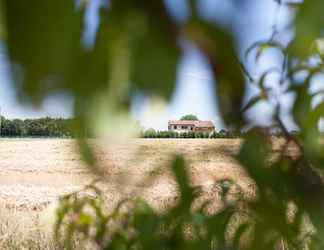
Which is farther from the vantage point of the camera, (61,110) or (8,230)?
(8,230)

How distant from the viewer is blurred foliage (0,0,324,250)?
200 mm

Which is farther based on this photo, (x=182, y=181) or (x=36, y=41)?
(x=182, y=181)

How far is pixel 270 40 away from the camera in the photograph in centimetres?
34

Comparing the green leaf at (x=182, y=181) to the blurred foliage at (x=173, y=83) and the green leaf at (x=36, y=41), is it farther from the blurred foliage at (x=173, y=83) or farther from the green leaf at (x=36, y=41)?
the green leaf at (x=36, y=41)

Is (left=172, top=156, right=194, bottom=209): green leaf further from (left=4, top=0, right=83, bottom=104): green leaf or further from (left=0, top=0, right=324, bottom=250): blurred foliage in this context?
(left=4, top=0, right=83, bottom=104): green leaf

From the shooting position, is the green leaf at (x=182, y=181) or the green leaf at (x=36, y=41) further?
the green leaf at (x=182, y=181)

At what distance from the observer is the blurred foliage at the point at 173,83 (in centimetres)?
20

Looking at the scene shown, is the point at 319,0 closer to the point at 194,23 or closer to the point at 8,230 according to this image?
the point at 194,23

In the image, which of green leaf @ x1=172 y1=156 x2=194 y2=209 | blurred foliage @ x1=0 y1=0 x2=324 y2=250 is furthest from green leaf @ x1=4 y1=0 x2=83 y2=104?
green leaf @ x1=172 y1=156 x2=194 y2=209

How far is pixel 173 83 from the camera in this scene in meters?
0.23

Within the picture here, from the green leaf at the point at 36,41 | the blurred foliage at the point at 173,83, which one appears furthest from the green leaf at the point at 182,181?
the green leaf at the point at 36,41

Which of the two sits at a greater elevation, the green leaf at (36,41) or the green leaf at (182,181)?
the green leaf at (36,41)

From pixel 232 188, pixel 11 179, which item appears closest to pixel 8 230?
pixel 232 188

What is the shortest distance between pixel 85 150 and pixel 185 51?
0.07m
